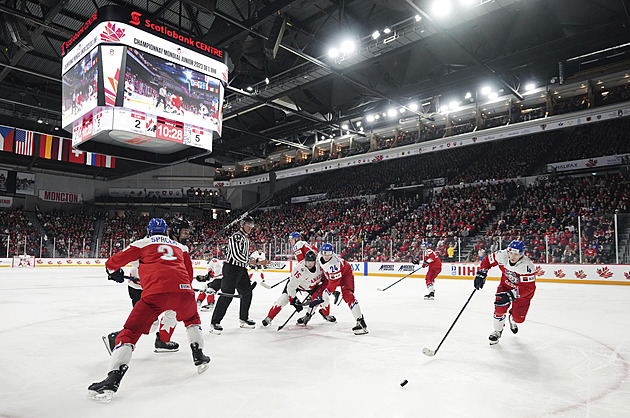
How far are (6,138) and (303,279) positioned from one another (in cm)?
2433

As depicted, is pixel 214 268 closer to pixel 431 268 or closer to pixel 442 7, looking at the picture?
pixel 431 268

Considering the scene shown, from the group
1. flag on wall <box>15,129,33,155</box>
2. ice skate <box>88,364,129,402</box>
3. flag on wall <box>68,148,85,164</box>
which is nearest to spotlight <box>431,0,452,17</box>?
ice skate <box>88,364,129,402</box>

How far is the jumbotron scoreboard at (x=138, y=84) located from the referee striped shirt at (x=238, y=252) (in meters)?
7.43

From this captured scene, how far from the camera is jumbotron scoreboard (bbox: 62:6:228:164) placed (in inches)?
435

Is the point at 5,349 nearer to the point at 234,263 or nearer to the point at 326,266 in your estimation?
the point at 234,263

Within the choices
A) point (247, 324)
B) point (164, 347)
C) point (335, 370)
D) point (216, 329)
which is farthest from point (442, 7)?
point (164, 347)

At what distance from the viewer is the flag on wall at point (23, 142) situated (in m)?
23.2

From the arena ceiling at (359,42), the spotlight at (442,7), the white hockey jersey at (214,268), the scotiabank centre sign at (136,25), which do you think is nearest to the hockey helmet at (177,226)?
the white hockey jersey at (214,268)

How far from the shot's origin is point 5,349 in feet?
13.6

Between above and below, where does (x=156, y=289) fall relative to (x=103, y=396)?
above

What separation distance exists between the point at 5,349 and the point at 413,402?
3.98 m

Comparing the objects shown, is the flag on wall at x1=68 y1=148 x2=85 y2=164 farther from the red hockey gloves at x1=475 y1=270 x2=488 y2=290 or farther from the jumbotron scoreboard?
the red hockey gloves at x1=475 y1=270 x2=488 y2=290

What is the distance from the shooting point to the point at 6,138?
2270 cm

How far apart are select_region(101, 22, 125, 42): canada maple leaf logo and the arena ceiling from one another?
6.43 feet
